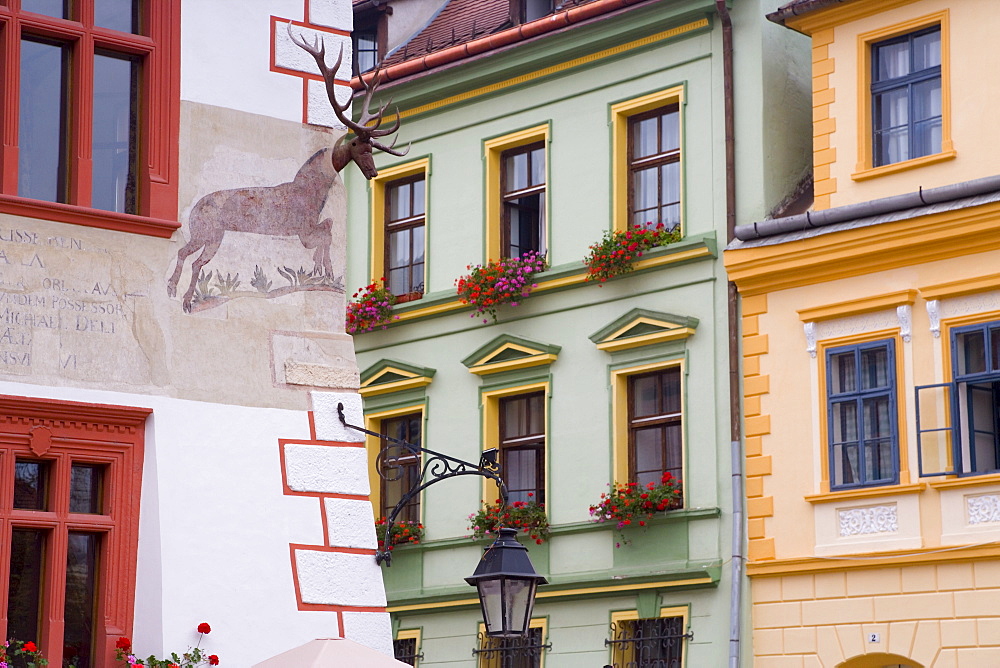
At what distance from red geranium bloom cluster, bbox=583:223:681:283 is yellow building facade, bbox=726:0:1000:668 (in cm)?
118

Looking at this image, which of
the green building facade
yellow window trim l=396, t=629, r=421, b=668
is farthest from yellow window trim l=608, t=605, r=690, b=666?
yellow window trim l=396, t=629, r=421, b=668

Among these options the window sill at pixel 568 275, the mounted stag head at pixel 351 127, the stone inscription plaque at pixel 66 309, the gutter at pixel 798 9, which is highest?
the gutter at pixel 798 9

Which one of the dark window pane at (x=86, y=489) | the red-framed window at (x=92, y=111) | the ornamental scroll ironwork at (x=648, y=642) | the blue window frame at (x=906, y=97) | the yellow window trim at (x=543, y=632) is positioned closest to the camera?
the dark window pane at (x=86, y=489)

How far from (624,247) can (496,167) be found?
9.20ft

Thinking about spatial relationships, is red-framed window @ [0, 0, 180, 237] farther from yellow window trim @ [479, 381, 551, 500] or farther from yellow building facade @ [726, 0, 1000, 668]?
yellow window trim @ [479, 381, 551, 500]

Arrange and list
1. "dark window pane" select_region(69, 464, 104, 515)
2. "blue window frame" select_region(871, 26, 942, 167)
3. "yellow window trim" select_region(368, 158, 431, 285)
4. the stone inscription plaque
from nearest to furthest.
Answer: the stone inscription plaque → "dark window pane" select_region(69, 464, 104, 515) → "blue window frame" select_region(871, 26, 942, 167) → "yellow window trim" select_region(368, 158, 431, 285)

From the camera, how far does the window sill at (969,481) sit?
1728cm

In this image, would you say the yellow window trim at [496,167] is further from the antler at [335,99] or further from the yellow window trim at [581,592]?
the antler at [335,99]

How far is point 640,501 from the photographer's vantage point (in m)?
20.2

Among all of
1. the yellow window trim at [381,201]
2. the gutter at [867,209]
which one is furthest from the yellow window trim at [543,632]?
the yellow window trim at [381,201]

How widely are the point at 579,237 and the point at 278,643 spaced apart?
1156cm

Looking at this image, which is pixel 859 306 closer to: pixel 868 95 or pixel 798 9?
pixel 868 95

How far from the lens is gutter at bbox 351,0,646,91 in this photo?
21672 mm

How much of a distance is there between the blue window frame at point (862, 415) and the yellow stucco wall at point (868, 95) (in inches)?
65.9
